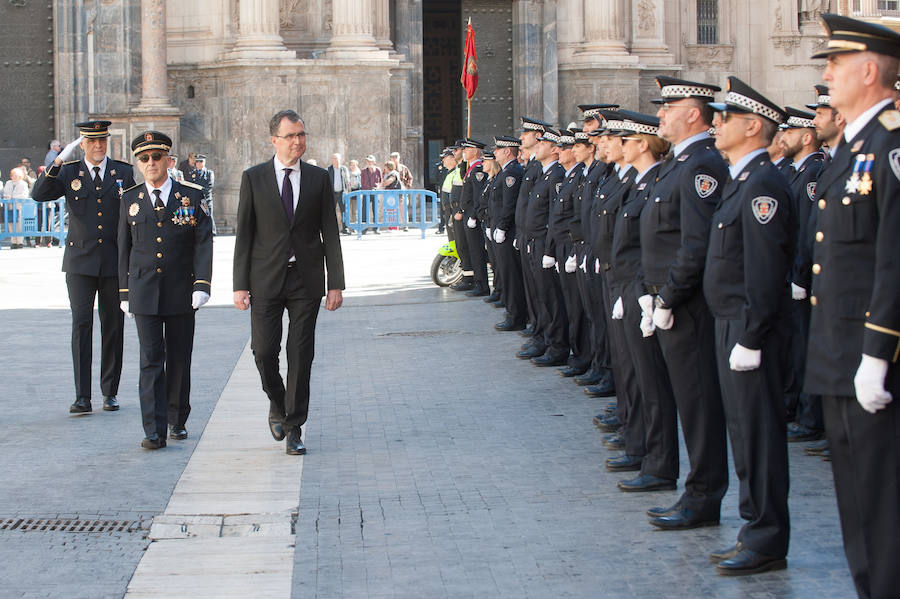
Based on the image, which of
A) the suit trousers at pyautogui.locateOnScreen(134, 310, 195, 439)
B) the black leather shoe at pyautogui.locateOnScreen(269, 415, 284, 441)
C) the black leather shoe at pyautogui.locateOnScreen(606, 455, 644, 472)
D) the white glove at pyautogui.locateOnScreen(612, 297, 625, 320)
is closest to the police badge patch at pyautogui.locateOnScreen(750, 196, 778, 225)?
the white glove at pyautogui.locateOnScreen(612, 297, 625, 320)

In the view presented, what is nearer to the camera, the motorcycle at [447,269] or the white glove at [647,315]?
the white glove at [647,315]

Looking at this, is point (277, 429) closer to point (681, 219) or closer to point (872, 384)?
point (681, 219)

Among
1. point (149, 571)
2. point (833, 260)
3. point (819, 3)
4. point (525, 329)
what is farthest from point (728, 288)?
point (819, 3)

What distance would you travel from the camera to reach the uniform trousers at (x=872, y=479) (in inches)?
190

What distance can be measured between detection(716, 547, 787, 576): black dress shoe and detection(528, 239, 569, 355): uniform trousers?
20.7 feet

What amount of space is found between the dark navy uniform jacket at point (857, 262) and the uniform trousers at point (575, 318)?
21.2 feet

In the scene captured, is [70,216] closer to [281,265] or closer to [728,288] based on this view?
[281,265]

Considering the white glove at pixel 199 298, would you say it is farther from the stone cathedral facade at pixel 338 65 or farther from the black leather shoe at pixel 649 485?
the stone cathedral facade at pixel 338 65

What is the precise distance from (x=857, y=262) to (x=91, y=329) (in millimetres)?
6615

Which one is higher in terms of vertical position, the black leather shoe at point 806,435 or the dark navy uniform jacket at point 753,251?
the dark navy uniform jacket at point 753,251

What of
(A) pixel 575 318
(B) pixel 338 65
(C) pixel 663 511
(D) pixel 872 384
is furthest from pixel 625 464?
(B) pixel 338 65

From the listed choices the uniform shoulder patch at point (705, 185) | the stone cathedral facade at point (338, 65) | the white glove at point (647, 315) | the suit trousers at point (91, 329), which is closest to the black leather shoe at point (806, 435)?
the white glove at point (647, 315)

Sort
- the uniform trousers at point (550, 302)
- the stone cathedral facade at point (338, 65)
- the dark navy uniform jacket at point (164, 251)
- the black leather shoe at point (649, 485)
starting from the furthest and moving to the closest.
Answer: the stone cathedral facade at point (338, 65), the uniform trousers at point (550, 302), the dark navy uniform jacket at point (164, 251), the black leather shoe at point (649, 485)

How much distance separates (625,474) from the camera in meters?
7.94
